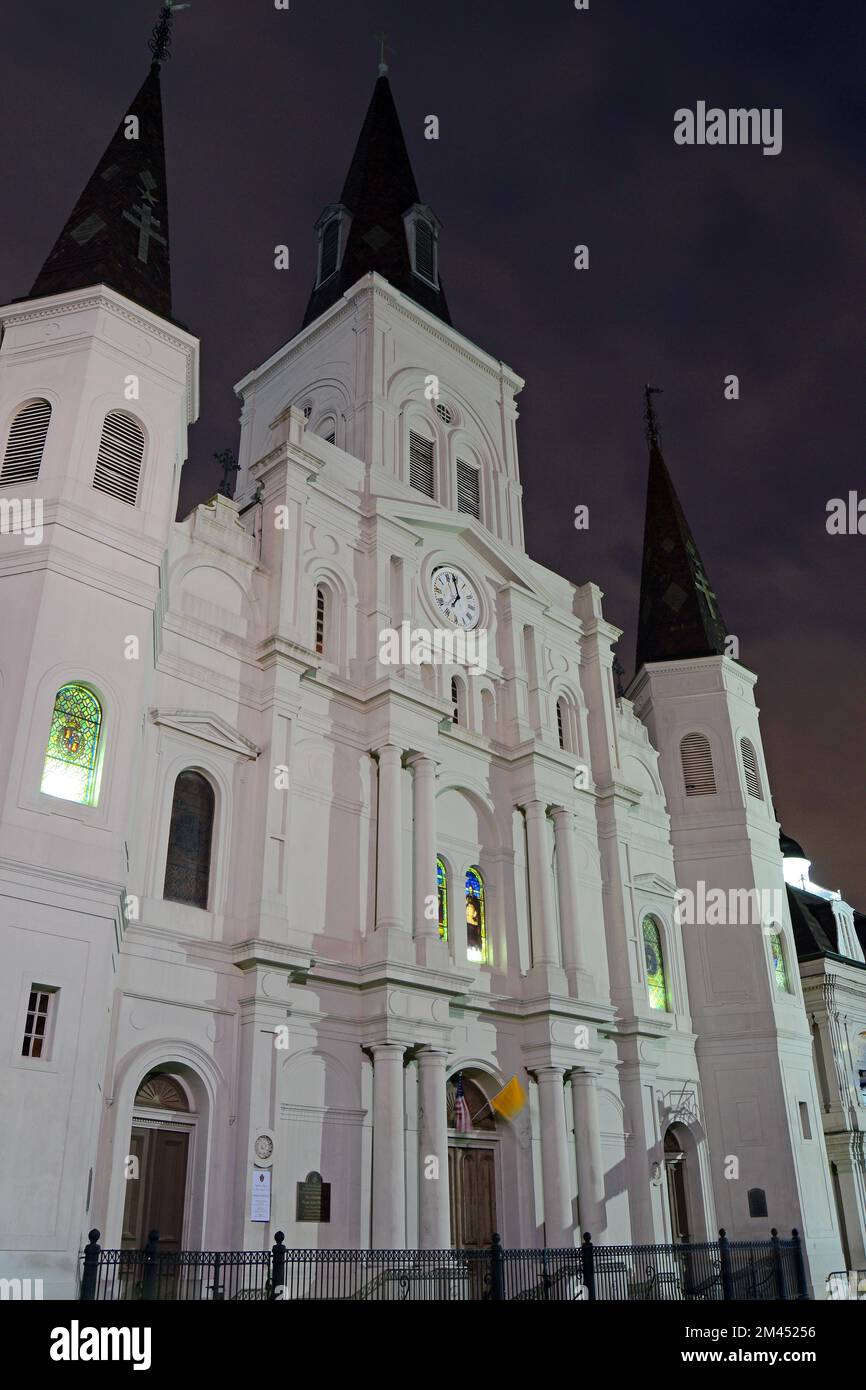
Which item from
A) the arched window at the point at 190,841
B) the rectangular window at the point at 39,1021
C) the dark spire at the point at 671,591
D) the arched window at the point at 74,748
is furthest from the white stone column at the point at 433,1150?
the dark spire at the point at 671,591

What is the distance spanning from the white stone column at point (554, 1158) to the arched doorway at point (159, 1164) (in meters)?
8.24

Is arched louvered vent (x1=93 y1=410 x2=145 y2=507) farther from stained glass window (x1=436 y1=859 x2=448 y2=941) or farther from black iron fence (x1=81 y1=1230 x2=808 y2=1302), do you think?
black iron fence (x1=81 y1=1230 x2=808 y2=1302)

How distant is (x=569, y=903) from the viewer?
26.3m

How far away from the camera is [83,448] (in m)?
19.6

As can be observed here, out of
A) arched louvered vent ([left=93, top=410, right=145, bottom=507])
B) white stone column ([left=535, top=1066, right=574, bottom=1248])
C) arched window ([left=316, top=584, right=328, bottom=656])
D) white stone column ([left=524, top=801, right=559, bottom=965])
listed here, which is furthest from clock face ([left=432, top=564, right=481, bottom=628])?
white stone column ([left=535, top=1066, right=574, bottom=1248])

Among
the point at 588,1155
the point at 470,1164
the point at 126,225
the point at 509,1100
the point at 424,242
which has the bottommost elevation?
the point at 470,1164

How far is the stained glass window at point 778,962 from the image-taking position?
99.5ft

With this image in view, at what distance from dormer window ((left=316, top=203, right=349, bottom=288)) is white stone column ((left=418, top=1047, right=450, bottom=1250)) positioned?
25842 millimetres

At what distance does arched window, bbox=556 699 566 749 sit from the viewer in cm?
3005

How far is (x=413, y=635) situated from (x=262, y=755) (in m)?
6.06

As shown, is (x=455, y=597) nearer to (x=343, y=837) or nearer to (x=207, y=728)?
(x=343, y=837)

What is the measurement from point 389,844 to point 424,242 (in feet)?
75.8

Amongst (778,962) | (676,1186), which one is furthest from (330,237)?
(676,1186)

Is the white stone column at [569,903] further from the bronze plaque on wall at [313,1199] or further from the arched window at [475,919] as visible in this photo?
the bronze plaque on wall at [313,1199]
